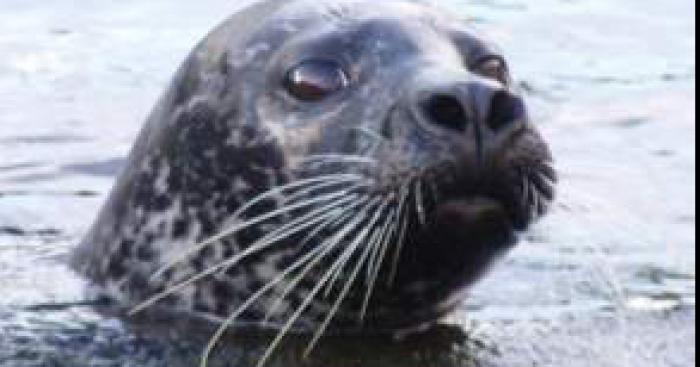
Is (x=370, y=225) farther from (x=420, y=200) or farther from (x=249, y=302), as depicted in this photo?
(x=249, y=302)

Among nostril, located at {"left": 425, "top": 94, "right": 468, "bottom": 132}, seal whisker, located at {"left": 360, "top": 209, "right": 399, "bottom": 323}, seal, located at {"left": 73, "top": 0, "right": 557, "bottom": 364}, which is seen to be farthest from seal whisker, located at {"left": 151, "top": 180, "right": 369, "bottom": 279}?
nostril, located at {"left": 425, "top": 94, "right": 468, "bottom": 132}

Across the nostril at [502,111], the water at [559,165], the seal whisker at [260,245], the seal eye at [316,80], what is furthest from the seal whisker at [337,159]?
the water at [559,165]

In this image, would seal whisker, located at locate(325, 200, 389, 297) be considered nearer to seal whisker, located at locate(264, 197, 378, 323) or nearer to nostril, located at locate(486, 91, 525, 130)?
seal whisker, located at locate(264, 197, 378, 323)

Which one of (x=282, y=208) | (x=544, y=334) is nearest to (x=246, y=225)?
(x=282, y=208)

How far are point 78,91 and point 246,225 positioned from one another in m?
4.95

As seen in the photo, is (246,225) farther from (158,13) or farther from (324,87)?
(158,13)

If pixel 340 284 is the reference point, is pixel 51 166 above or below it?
below

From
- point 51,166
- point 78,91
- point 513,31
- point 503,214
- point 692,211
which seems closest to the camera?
point 503,214

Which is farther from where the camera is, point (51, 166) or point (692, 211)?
point (51, 166)

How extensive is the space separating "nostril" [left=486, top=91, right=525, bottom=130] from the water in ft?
3.05

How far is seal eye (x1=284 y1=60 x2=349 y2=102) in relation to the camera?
621cm

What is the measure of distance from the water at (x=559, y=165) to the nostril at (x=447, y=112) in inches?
38.0

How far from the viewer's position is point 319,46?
630 centimetres

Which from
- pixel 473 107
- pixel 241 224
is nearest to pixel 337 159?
pixel 241 224
